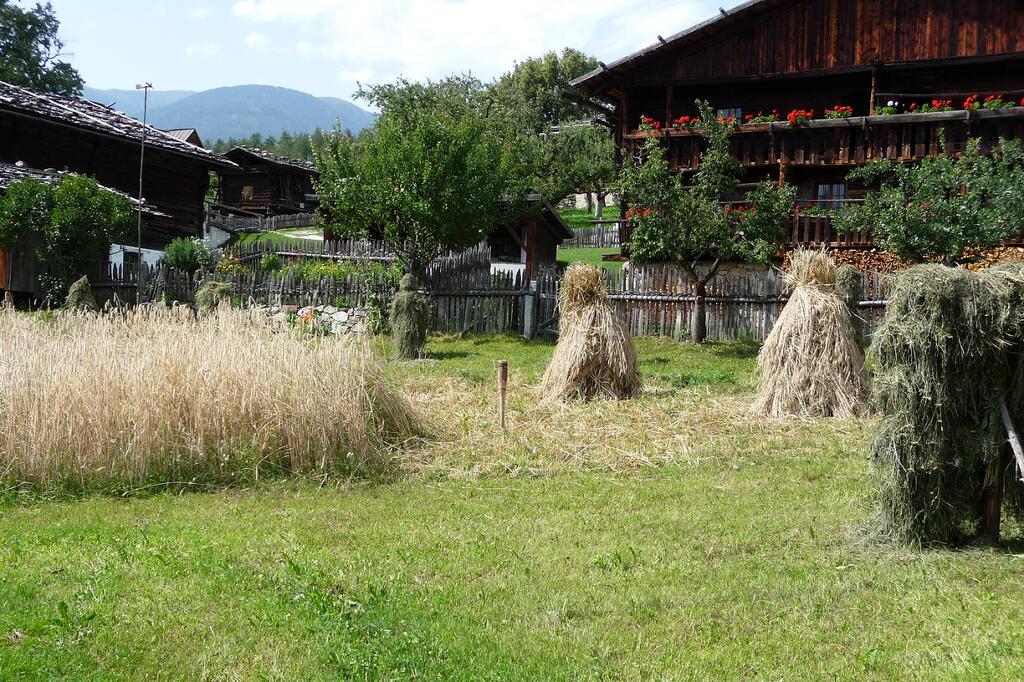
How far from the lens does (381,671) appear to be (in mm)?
4152

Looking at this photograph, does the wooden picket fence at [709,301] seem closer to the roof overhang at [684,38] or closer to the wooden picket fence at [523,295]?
the wooden picket fence at [523,295]

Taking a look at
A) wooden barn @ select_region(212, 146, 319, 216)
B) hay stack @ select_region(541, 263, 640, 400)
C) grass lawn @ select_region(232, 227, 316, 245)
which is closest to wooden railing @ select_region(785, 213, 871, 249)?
hay stack @ select_region(541, 263, 640, 400)

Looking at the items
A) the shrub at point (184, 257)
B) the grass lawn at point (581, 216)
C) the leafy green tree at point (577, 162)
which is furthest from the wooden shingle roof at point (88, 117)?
the grass lawn at point (581, 216)

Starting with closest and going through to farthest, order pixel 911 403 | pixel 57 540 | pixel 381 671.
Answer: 1. pixel 381 671
2. pixel 911 403
3. pixel 57 540

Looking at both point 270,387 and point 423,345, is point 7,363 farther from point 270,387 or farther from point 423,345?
point 423,345

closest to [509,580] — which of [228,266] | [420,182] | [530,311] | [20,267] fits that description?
[530,311]

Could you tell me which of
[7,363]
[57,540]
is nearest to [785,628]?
[57,540]

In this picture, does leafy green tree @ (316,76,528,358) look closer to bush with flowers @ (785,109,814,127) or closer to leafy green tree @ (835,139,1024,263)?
bush with flowers @ (785,109,814,127)

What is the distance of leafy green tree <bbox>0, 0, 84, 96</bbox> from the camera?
4988 cm

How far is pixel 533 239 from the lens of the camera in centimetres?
2931

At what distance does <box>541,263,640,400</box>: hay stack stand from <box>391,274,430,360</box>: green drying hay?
4.02 meters

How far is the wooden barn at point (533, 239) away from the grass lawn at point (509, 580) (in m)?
19.5

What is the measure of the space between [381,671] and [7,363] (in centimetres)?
574

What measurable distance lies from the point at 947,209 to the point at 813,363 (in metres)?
6.80
